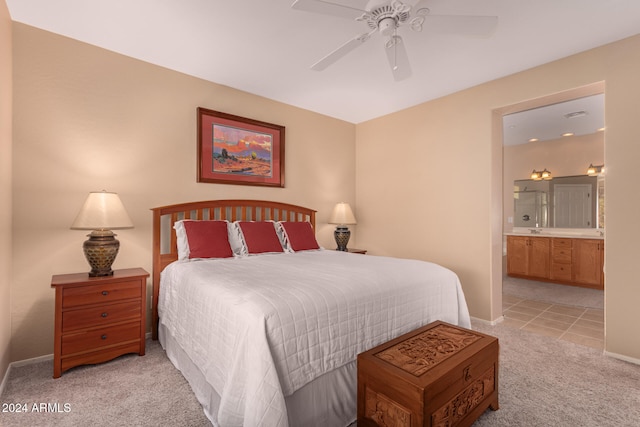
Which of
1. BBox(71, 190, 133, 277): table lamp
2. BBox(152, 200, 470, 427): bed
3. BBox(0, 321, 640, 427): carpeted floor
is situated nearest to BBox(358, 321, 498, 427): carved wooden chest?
BBox(152, 200, 470, 427): bed

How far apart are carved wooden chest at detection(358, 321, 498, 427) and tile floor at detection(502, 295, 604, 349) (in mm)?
1820

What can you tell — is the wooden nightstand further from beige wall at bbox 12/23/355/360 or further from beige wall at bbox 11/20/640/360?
beige wall at bbox 11/20/640/360

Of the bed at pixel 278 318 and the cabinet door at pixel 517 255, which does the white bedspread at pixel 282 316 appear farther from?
the cabinet door at pixel 517 255

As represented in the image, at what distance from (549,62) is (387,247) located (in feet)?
9.17

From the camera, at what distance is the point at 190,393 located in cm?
198

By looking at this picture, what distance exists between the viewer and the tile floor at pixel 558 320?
2977 mm

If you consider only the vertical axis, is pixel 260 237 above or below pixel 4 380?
above

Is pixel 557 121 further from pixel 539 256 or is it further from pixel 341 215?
pixel 341 215

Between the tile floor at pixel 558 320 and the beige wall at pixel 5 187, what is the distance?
14.7 ft

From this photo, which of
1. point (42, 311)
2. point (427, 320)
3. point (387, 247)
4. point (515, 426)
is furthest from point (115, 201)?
point (387, 247)

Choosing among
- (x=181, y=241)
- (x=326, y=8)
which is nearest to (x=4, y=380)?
(x=181, y=241)

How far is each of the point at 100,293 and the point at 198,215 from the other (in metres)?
1.17

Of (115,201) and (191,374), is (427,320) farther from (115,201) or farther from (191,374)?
(115,201)

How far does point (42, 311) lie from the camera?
2.48m
